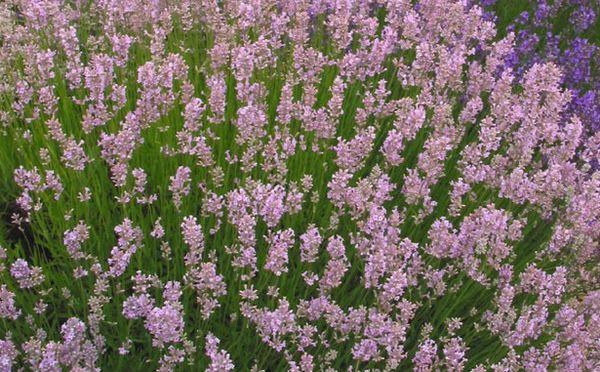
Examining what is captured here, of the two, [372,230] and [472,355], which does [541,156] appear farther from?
[372,230]

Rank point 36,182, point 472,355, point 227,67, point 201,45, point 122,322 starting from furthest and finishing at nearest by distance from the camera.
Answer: point 201,45 < point 227,67 < point 472,355 < point 122,322 < point 36,182

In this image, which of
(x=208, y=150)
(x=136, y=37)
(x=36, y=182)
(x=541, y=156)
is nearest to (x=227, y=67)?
(x=136, y=37)

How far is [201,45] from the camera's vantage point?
14.6 feet

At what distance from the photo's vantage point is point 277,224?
2.87 metres

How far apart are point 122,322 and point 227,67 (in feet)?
Result: 5.40

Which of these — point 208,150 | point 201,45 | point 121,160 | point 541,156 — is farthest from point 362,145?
point 201,45

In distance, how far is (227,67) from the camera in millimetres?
3836

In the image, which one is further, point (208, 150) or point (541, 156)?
point (541, 156)

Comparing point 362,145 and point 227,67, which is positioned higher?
point 227,67

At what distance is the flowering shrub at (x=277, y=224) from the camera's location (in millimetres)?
2408

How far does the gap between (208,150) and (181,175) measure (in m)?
0.18

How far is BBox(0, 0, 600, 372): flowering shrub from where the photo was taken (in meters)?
2.41

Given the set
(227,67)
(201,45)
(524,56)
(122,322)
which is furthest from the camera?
(524,56)

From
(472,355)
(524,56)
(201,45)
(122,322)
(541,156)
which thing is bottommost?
(122,322)
